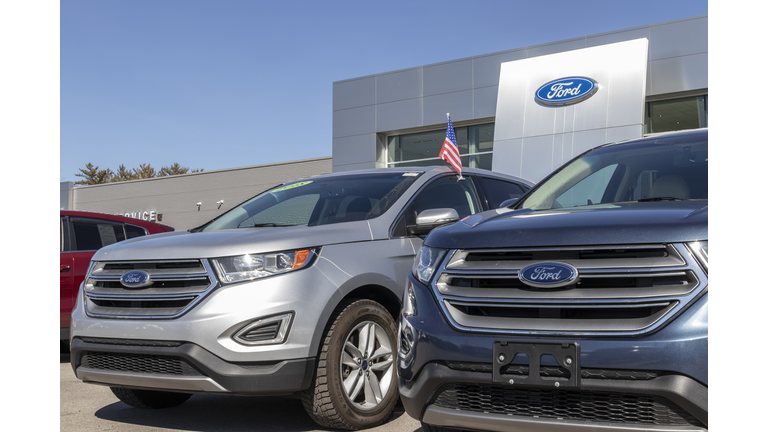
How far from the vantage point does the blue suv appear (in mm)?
2318

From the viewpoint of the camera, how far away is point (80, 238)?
25.2 ft

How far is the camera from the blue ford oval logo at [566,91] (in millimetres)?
20906

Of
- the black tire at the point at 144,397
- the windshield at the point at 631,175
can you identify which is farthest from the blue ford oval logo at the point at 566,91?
the black tire at the point at 144,397

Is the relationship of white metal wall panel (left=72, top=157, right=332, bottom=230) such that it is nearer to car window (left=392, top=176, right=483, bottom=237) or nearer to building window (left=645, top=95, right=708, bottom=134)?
building window (left=645, top=95, right=708, bottom=134)

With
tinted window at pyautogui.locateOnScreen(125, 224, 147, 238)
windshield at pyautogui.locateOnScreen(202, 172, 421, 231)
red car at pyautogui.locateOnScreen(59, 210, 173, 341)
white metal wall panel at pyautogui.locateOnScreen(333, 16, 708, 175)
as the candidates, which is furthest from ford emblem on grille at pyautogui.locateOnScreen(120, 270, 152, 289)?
white metal wall panel at pyautogui.locateOnScreen(333, 16, 708, 175)

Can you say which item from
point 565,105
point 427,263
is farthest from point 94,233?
point 565,105

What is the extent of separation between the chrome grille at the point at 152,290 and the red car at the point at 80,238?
3.28 meters

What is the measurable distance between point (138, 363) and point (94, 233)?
4459 mm

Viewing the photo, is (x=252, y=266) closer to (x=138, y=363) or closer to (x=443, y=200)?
(x=138, y=363)
